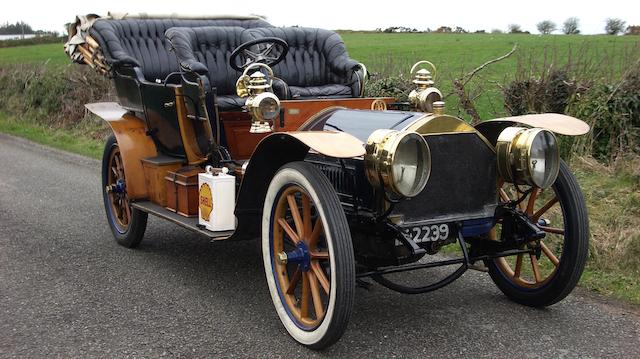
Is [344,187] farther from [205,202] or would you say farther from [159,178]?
[159,178]

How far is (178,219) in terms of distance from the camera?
4.42 metres

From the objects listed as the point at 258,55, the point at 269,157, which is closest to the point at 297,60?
the point at 258,55

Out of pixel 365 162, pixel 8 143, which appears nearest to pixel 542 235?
pixel 365 162

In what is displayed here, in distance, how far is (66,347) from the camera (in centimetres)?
338

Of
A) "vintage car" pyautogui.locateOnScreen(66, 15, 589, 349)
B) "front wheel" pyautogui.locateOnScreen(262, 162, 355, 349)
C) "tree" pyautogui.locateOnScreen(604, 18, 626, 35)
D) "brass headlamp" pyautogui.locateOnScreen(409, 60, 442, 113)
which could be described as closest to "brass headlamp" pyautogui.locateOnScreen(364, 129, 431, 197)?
"vintage car" pyautogui.locateOnScreen(66, 15, 589, 349)

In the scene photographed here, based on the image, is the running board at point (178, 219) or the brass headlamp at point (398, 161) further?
the running board at point (178, 219)

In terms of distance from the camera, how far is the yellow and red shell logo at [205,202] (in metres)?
4.04

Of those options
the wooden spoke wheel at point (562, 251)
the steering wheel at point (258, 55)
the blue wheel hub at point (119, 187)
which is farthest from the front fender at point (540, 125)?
the blue wheel hub at point (119, 187)

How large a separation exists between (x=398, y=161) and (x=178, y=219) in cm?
187

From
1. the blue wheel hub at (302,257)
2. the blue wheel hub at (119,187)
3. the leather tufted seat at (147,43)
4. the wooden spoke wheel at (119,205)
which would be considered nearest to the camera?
the blue wheel hub at (302,257)

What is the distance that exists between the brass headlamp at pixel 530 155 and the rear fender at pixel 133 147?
2.72 m

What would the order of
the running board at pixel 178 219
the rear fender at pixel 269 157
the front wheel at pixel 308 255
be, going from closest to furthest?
the front wheel at pixel 308 255
the rear fender at pixel 269 157
the running board at pixel 178 219

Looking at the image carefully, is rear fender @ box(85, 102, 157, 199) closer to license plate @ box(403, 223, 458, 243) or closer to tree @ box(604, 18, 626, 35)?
license plate @ box(403, 223, 458, 243)

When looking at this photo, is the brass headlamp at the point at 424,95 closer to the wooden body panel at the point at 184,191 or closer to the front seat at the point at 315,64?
the front seat at the point at 315,64
